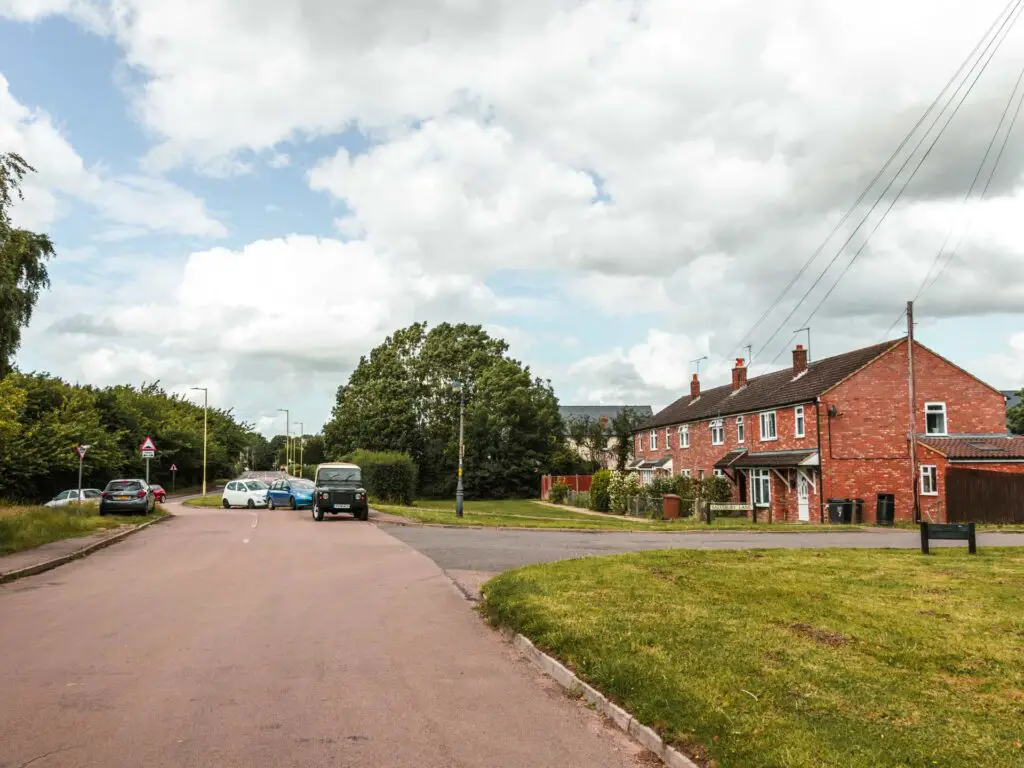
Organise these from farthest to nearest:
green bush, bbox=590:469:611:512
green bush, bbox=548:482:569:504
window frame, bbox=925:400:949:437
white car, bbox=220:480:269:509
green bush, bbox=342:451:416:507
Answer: green bush, bbox=548:482:569:504 < white car, bbox=220:480:269:509 < green bush, bbox=590:469:611:512 < green bush, bbox=342:451:416:507 < window frame, bbox=925:400:949:437

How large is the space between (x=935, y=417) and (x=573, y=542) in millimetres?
23495

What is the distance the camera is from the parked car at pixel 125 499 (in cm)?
3306

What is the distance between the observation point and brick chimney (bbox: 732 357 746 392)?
1933 inches

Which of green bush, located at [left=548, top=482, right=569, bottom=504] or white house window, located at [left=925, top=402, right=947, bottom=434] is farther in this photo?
green bush, located at [left=548, top=482, right=569, bottom=504]

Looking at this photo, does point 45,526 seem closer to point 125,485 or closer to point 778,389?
point 125,485

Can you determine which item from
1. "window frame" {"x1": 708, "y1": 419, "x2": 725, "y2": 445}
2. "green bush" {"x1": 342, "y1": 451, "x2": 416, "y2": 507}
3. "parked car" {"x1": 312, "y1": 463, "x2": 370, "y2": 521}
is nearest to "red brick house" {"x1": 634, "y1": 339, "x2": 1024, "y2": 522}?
"window frame" {"x1": 708, "y1": 419, "x2": 725, "y2": 445}

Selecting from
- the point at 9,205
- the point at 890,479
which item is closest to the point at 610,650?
the point at 9,205

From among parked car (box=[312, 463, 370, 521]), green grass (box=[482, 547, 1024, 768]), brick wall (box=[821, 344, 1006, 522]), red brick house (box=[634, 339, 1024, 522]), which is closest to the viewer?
green grass (box=[482, 547, 1024, 768])

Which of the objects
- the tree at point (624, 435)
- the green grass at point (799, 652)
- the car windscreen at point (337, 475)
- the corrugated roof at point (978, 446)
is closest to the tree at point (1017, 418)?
the tree at point (624, 435)

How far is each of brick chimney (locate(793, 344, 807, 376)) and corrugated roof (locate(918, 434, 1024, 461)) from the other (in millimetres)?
7697

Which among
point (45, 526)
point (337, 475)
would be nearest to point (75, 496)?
point (337, 475)

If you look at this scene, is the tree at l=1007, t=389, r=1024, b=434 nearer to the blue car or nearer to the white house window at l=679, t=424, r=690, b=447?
the white house window at l=679, t=424, r=690, b=447

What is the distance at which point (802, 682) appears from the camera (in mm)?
6672

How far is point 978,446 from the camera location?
34.8 metres
